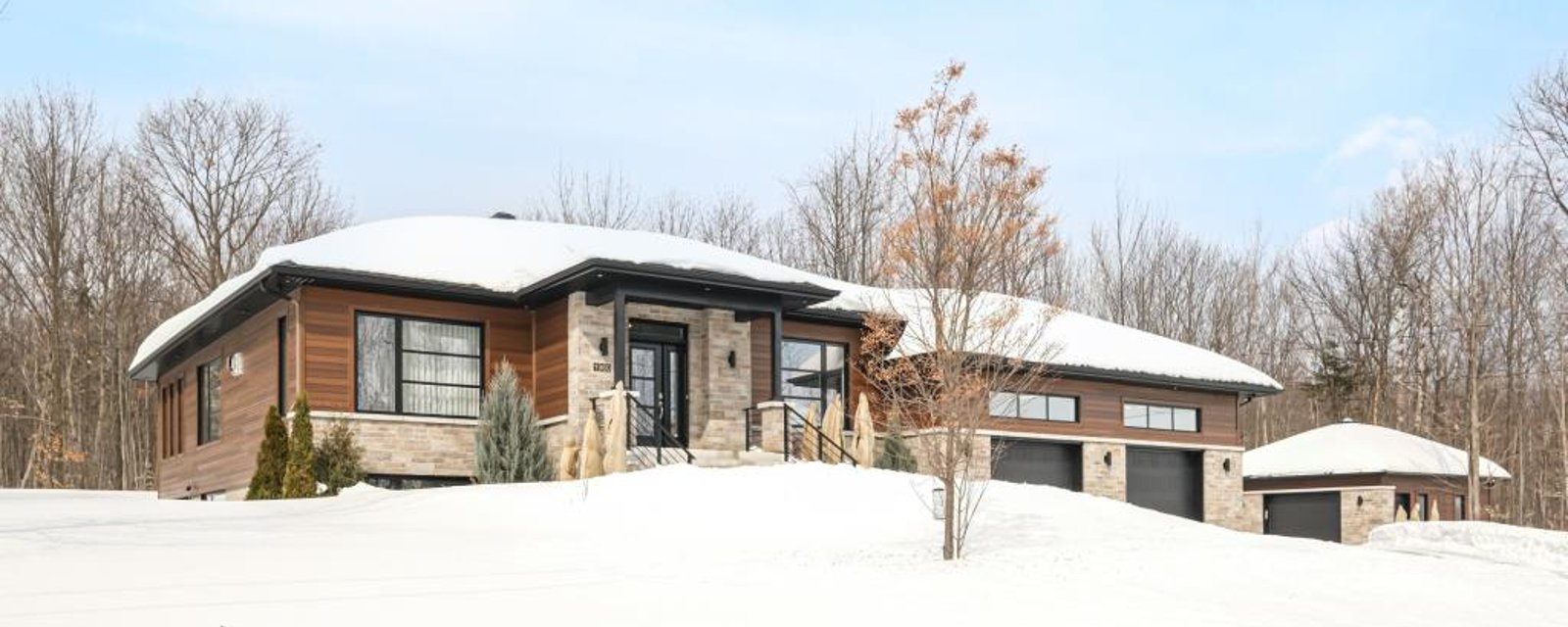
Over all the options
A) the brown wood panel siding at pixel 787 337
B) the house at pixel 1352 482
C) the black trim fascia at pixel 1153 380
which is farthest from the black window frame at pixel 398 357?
the house at pixel 1352 482

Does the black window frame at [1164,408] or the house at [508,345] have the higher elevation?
the house at [508,345]

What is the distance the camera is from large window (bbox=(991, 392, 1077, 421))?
26469mm

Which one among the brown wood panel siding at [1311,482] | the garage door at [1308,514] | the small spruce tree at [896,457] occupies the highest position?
the small spruce tree at [896,457]

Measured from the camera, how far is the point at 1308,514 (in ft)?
114

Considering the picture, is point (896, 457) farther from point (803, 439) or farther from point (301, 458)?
point (301, 458)

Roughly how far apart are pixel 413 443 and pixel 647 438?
3.50 metres

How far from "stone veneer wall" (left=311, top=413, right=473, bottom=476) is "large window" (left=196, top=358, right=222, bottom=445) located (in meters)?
5.03

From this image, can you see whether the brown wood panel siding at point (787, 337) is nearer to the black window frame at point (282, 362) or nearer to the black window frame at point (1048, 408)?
the black window frame at point (1048, 408)

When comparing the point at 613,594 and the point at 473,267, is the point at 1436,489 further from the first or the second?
the point at 613,594

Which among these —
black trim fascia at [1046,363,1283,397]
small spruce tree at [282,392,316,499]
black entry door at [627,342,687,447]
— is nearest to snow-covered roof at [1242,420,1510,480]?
black trim fascia at [1046,363,1283,397]

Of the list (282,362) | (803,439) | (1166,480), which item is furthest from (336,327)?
(1166,480)

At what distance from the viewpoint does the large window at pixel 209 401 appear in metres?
24.9

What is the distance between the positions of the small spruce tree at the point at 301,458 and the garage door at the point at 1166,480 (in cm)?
1616

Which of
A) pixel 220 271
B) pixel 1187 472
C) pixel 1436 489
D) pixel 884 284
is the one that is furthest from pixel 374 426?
pixel 1436 489
